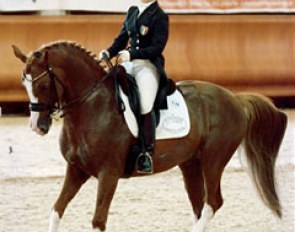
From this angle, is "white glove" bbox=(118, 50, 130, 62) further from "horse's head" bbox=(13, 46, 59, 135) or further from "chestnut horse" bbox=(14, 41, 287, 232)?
"horse's head" bbox=(13, 46, 59, 135)

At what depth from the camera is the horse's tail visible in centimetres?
559

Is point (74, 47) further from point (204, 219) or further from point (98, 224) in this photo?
point (204, 219)

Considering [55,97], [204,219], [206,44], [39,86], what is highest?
[39,86]

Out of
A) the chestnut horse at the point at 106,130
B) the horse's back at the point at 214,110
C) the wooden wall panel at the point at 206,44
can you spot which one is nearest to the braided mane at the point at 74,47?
the chestnut horse at the point at 106,130

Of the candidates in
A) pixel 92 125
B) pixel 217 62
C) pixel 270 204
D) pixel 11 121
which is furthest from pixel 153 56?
pixel 217 62

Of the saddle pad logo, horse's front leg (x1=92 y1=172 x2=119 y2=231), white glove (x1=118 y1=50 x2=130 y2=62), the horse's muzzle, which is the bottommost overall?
horse's front leg (x1=92 y1=172 x2=119 y2=231)

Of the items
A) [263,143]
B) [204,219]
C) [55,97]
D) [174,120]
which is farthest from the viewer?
[263,143]

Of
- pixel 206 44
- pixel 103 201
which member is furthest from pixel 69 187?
pixel 206 44

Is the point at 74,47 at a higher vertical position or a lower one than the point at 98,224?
higher

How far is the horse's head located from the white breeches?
571mm

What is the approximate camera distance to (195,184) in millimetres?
5434

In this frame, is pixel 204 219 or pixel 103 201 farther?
pixel 204 219

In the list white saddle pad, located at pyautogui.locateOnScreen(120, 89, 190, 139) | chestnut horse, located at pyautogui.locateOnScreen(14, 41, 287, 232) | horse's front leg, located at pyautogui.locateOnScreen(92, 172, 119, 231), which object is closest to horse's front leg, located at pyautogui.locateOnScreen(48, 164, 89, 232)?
chestnut horse, located at pyautogui.locateOnScreen(14, 41, 287, 232)

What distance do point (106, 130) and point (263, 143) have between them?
1.41 m
